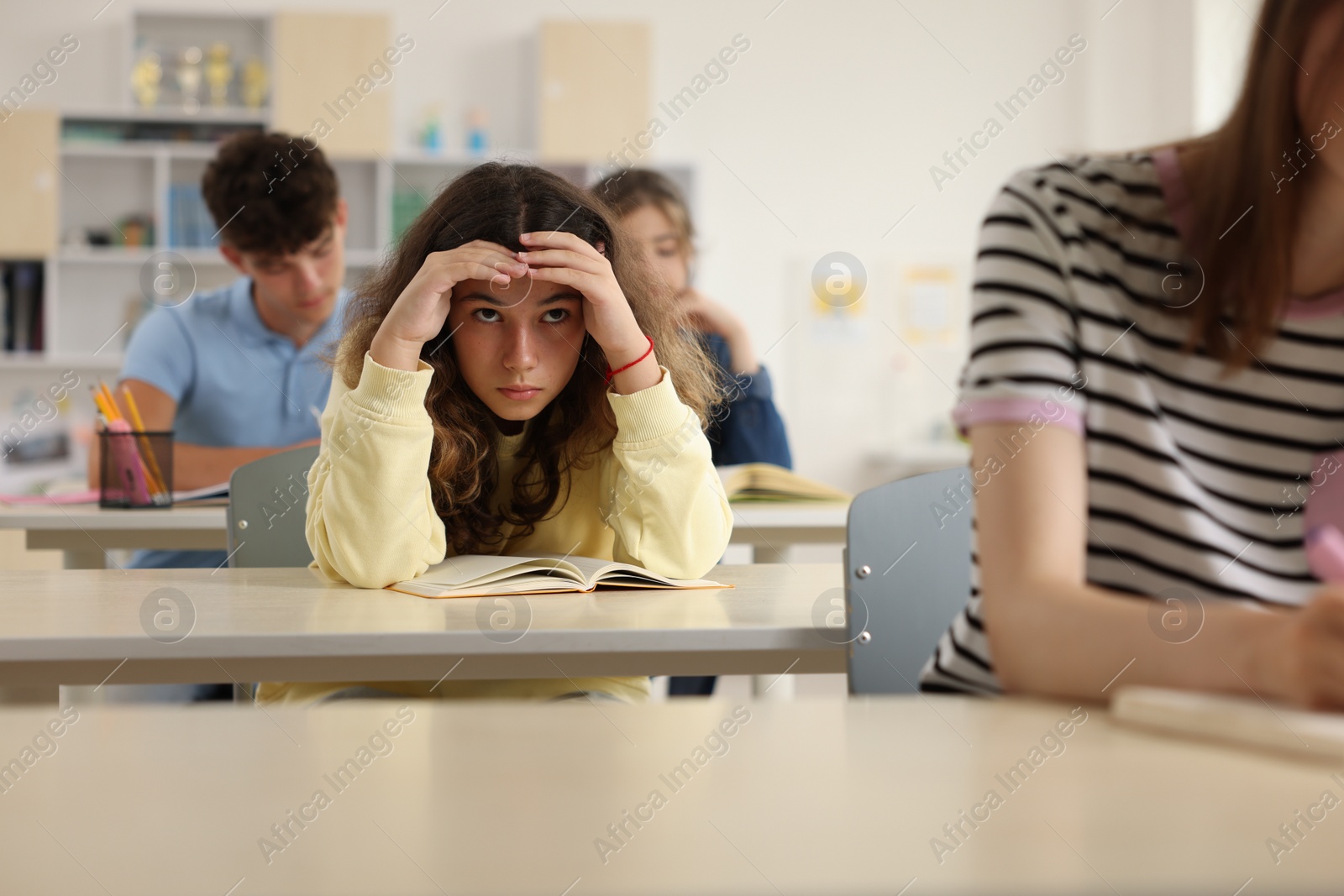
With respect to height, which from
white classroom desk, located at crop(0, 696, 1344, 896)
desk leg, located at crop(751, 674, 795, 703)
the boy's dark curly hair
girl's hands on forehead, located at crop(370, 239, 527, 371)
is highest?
the boy's dark curly hair

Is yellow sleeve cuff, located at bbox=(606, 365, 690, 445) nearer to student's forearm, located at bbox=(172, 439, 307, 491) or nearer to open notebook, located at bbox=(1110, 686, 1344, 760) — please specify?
open notebook, located at bbox=(1110, 686, 1344, 760)

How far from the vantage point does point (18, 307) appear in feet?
15.2

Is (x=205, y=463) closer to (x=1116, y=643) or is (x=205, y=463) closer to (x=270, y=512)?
(x=270, y=512)

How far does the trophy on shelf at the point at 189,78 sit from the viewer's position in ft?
15.4

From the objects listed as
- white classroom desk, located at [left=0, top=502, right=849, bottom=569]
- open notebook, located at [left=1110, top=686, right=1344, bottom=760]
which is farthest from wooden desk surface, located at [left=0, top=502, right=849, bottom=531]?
open notebook, located at [left=1110, top=686, right=1344, bottom=760]

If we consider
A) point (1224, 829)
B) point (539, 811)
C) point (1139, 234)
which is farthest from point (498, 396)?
point (1224, 829)

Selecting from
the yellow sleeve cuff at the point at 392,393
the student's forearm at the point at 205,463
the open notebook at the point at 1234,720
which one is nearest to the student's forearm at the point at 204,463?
the student's forearm at the point at 205,463

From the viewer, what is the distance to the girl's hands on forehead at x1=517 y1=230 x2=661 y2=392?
131 cm

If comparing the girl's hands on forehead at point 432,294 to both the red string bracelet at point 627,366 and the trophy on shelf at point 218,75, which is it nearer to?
the red string bracelet at point 627,366

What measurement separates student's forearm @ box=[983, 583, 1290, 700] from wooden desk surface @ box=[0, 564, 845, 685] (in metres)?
0.39

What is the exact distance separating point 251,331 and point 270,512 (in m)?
0.85

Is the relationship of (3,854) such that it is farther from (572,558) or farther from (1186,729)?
(572,558)

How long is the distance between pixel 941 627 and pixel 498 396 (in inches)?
22.6

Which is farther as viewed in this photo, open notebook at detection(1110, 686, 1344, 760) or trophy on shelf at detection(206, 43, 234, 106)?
trophy on shelf at detection(206, 43, 234, 106)
